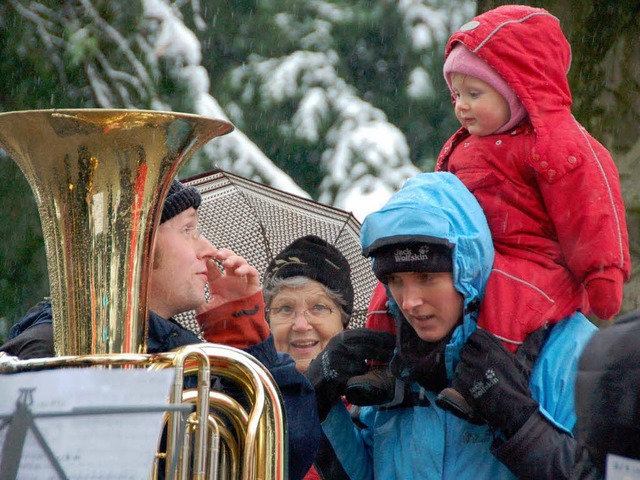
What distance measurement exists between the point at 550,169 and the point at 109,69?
3.83 metres

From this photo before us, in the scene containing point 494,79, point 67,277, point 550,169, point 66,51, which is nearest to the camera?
point 67,277

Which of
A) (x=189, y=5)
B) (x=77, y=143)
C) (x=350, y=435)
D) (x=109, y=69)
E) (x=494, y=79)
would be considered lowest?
(x=350, y=435)

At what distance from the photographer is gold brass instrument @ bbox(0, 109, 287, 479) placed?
216 centimetres

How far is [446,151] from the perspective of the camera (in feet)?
9.09

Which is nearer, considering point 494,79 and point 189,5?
point 494,79

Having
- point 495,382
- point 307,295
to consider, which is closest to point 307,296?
point 307,295

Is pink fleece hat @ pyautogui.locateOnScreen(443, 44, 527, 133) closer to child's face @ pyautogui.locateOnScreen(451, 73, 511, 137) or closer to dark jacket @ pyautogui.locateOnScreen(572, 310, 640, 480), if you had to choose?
child's face @ pyautogui.locateOnScreen(451, 73, 511, 137)

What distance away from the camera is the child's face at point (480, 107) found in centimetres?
261

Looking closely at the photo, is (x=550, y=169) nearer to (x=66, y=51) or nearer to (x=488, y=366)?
(x=488, y=366)

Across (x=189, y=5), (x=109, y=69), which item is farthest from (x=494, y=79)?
(x=189, y=5)

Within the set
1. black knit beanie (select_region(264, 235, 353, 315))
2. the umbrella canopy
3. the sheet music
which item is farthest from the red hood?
the sheet music

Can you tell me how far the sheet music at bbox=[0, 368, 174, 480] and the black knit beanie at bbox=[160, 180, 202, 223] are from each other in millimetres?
944

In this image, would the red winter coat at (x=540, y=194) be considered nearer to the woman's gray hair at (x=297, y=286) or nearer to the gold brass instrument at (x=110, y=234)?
the gold brass instrument at (x=110, y=234)

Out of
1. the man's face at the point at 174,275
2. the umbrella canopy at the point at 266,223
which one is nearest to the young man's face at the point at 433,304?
the man's face at the point at 174,275
